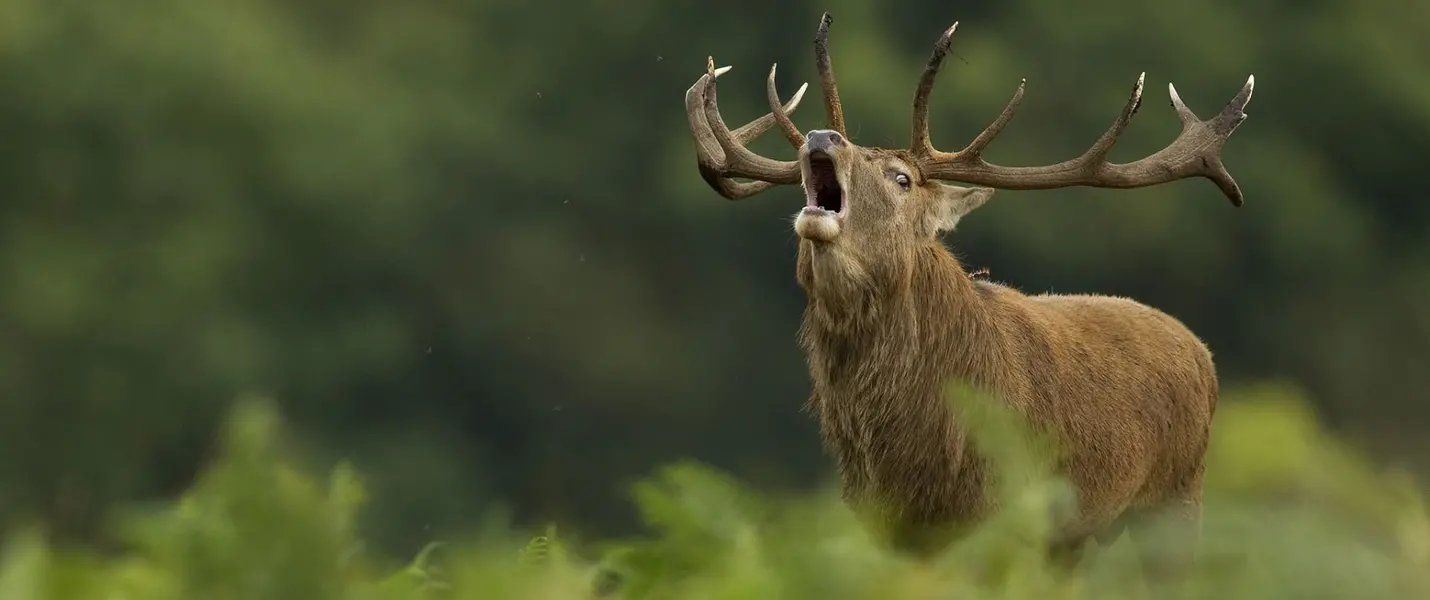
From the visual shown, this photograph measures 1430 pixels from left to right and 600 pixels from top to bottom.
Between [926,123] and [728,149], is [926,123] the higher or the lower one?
the lower one

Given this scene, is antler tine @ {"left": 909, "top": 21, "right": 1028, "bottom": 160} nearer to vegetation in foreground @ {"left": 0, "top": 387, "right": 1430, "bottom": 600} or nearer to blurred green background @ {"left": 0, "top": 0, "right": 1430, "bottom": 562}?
vegetation in foreground @ {"left": 0, "top": 387, "right": 1430, "bottom": 600}

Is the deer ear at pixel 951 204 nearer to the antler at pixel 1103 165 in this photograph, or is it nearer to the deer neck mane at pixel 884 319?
the antler at pixel 1103 165

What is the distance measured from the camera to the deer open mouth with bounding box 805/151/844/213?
22.6 feet

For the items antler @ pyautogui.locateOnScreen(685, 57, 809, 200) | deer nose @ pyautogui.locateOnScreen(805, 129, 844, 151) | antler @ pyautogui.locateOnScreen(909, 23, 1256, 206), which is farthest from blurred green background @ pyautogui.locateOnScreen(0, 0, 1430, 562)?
deer nose @ pyautogui.locateOnScreen(805, 129, 844, 151)

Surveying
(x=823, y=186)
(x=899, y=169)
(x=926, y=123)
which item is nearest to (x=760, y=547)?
(x=823, y=186)

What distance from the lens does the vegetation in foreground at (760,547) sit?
1642 mm

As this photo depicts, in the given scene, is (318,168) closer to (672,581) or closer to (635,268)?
(635,268)

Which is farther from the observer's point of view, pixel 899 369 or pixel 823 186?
pixel 823 186

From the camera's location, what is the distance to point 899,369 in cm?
681

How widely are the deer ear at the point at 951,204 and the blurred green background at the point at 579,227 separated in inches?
856

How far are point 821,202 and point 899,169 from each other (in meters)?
0.24

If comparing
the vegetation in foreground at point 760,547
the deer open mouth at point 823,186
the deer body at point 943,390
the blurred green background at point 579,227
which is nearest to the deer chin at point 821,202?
the deer open mouth at point 823,186

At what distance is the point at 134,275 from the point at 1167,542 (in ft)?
107

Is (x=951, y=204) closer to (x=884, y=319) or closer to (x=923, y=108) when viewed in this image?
(x=923, y=108)
